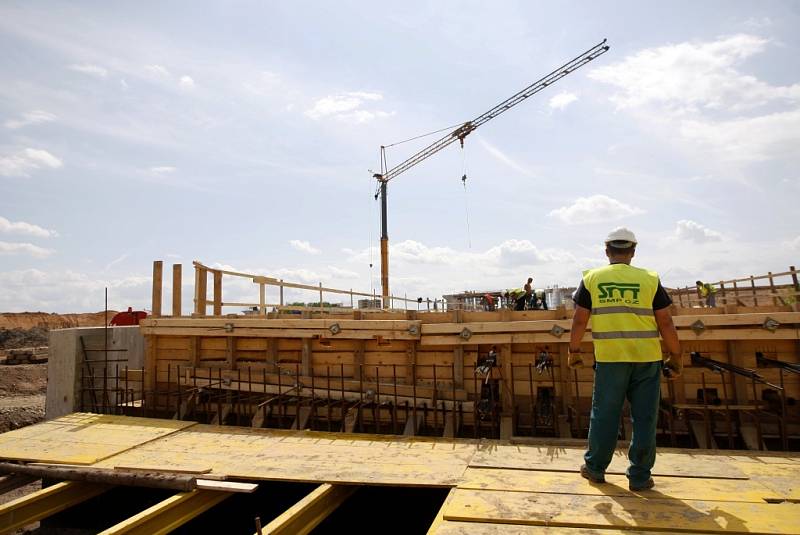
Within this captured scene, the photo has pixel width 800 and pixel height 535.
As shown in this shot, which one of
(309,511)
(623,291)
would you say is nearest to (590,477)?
(623,291)

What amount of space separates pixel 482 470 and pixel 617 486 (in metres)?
1.23

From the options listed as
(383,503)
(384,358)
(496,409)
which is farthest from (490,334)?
(383,503)

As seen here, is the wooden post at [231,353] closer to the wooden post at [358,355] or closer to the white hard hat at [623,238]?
the wooden post at [358,355]

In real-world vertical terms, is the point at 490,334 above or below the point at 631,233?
below

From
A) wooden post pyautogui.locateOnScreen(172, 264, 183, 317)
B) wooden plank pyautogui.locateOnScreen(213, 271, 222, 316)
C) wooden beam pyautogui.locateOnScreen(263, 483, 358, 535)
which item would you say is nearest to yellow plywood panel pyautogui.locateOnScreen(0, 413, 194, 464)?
wooden post pyautogui.locateOnScreen(172, 264, 183, 317)

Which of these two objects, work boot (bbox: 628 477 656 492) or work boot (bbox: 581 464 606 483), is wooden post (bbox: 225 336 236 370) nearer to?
work boot (bbox: 581 464 606 483)

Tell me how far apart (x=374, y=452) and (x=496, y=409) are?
8.84ft

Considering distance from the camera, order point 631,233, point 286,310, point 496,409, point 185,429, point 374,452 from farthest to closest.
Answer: point 286,310 → point 496,409 → point 185,429 → point 374,452 → point 631,233

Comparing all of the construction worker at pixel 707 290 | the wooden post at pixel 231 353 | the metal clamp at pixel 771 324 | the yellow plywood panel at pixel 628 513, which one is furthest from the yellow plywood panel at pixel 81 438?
the construction worker at pixel 707 290

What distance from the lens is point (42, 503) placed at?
517cm

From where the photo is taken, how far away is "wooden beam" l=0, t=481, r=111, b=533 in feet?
15.6

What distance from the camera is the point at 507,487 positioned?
4199mm

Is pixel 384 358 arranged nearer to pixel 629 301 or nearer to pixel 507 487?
pixel 507 487

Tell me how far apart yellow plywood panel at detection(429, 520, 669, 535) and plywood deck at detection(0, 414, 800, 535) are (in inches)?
0.5
